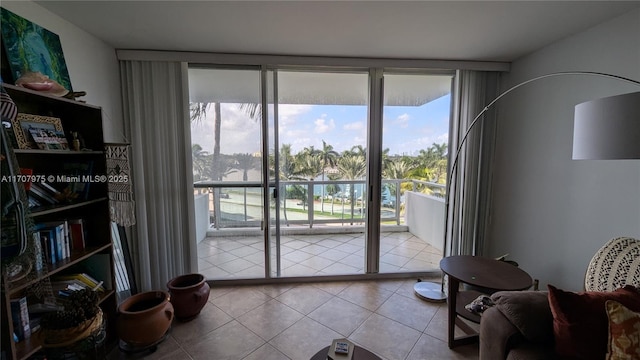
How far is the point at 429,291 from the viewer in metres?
2.59

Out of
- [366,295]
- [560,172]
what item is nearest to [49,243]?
[366,295]

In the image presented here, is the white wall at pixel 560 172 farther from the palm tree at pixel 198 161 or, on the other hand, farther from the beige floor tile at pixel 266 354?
the palm tree at pixel 198 161

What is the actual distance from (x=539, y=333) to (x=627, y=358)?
0.28m

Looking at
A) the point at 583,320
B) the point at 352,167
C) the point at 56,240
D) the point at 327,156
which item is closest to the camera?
the point at 583,320

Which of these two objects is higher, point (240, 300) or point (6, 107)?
point (6, 107)

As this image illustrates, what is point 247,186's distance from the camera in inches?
106

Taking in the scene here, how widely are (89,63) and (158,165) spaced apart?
92 centimetres

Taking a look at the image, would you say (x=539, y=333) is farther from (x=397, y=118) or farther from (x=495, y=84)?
(x=495, y=84)

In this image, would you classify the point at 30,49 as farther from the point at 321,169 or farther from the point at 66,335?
the point at 321,169

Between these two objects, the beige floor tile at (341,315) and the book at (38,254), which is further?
the beige floor tile at (341,315)

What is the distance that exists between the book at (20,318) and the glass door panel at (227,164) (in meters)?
1.40

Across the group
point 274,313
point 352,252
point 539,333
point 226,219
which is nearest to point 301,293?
point 274,313

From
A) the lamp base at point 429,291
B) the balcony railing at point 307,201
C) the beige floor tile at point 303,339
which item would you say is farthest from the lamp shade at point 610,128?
the balcony railing at point 307,201

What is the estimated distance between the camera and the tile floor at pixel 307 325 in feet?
6.02
